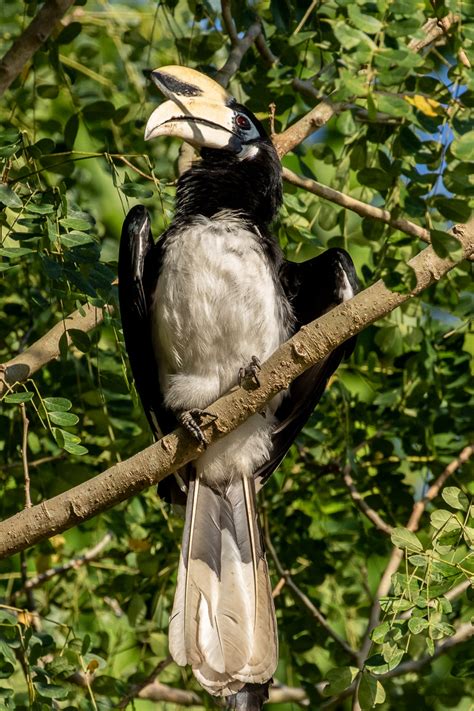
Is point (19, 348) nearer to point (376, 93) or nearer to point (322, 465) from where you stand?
point (322, 465)

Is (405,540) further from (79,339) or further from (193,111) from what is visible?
(193,111)

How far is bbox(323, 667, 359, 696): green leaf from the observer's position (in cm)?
255

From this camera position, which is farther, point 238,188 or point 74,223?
point 238,188

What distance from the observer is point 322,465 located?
12.9 ft

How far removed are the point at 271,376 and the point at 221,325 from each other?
2.12 feet

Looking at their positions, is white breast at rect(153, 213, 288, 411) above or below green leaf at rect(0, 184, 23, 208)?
below

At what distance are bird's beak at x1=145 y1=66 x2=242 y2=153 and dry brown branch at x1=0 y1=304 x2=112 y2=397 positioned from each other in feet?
1.82

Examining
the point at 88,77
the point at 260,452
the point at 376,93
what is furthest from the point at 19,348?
the point at 376,93

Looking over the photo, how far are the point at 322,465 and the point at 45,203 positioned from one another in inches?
57.8

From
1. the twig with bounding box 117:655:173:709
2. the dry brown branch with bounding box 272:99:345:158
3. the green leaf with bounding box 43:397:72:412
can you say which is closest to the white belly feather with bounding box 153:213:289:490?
the dry brown branch with bounding box 272:99:345:158

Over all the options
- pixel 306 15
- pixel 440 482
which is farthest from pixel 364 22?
pixel 440 482

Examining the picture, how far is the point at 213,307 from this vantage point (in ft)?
11.0

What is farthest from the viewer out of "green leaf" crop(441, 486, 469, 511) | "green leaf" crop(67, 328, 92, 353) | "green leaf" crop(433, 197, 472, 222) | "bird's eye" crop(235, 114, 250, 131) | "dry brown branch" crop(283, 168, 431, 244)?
"bird's eye" crop(235, 114, 250, 131)

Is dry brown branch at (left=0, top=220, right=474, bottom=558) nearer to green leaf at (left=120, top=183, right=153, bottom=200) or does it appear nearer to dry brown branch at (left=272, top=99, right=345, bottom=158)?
green leaf at (left=120, top=183, right=153, bottom=200)
